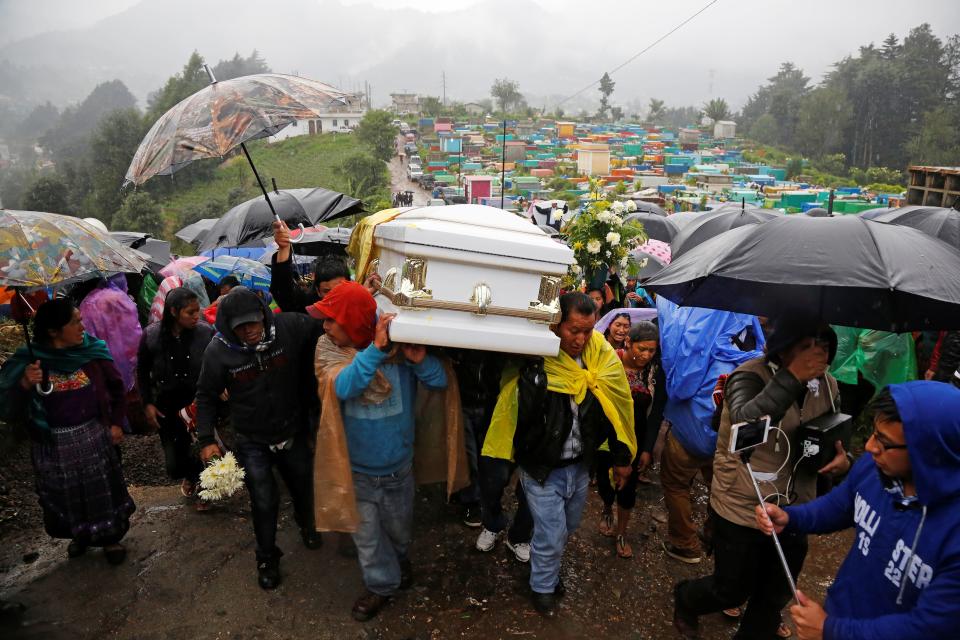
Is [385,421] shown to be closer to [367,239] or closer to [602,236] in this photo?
[367,239]

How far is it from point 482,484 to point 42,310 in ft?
8.02

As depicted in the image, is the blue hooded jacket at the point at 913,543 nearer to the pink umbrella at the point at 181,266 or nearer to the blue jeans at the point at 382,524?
the blue jeans at the point at 382,524

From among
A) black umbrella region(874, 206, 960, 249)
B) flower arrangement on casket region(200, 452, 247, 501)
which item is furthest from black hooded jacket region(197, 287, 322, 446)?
black umbrella region(874, 206, 960, 249)

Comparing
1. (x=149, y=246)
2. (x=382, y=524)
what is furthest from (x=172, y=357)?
(x=149, y=246)

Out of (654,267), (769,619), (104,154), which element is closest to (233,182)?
(104,154)

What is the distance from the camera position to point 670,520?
3.24 m

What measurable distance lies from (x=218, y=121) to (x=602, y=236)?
8.70ft

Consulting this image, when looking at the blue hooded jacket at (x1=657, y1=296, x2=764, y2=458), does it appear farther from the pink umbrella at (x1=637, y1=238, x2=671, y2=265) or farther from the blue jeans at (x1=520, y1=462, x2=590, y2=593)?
the pink umbrella at (x1=637, y1=238, x2=671, y2=265)

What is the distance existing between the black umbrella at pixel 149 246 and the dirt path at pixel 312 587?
444cm

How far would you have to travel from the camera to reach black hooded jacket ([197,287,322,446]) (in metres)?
2.72

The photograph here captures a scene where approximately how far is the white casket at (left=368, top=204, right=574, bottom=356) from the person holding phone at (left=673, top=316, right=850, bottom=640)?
820 mm

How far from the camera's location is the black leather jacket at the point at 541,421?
8.45 feet

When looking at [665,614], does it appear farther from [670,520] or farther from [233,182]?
[233,182]

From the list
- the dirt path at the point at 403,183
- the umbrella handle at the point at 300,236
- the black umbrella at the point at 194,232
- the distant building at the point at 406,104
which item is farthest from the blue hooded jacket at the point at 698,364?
the distant building at the point at 406,104
